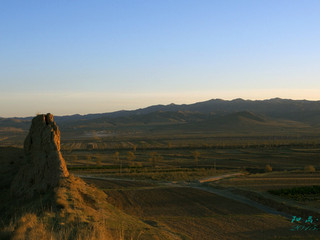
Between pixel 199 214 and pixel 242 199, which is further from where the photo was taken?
pixel 242 199

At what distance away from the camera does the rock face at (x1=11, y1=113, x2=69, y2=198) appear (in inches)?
637

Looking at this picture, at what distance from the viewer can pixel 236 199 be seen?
1062 inches

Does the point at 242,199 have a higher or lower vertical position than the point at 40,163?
lower

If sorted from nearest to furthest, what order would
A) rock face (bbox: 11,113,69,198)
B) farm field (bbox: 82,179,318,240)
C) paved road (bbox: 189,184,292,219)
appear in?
rock face (bbox: 11,113,69,198), farm field (bbox: 82,179,318,240), paved road (bbox: 189,184,292,219)

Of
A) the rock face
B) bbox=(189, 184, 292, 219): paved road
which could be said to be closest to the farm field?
bbox=(189, 184, 292, 219): paved road

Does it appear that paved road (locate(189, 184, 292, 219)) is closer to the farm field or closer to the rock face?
the farm field

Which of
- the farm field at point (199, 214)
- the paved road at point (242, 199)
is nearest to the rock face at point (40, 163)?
the farm field at point (199, 214)

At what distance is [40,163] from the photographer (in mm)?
17000

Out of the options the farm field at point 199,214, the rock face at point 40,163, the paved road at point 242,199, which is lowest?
the paved road at point 242,199

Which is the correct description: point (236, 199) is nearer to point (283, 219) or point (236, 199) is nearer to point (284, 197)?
point (284, 197)

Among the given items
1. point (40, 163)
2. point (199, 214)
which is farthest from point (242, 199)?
point (40, 163)

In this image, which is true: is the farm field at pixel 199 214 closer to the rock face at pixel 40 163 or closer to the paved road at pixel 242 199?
the paved road at pixel 242 199

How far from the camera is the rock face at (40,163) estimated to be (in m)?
16.2

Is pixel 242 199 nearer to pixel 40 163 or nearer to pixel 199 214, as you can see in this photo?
pixel 199 214
